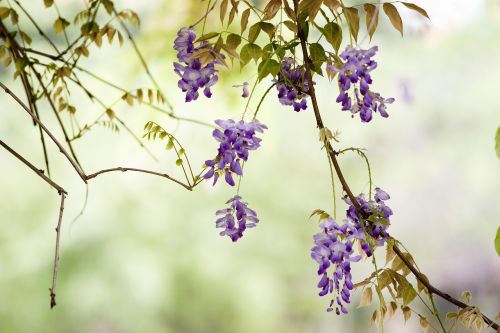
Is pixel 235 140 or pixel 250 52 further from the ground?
pixel 250 52

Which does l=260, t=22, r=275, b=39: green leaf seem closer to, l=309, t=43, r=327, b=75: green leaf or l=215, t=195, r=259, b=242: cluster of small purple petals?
l=309, t=43, r=327, b=75: green leaf

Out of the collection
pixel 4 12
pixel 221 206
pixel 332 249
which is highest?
pixel 221 206

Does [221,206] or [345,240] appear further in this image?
[221,206]

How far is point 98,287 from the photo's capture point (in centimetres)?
279

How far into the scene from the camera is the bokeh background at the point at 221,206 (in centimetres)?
277

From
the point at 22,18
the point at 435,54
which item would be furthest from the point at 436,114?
the point at 22,18

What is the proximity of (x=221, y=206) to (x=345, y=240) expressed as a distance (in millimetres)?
1885

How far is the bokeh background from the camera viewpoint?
109 inches

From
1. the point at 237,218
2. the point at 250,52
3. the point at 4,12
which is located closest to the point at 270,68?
the point at 250,52

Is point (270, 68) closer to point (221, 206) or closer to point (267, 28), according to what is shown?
point (267, 28)

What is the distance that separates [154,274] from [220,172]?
1895 mm

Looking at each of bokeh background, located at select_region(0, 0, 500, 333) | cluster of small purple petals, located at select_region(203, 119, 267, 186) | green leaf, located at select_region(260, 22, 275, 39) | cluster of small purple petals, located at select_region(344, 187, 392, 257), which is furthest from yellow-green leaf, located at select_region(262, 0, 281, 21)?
bokeh background, located at select_region(0, 0, 500, 333)

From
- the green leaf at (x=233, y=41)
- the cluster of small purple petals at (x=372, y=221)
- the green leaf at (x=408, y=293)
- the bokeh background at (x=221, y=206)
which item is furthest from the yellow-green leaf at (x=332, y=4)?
the bokeh background at (x=221, y=206)

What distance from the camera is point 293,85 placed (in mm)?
981
